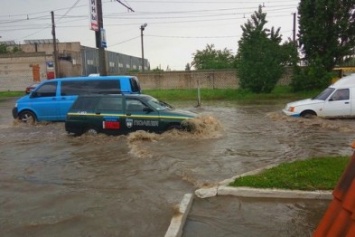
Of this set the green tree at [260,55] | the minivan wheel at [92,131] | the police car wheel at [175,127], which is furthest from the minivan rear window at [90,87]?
the green tree at [260,55]

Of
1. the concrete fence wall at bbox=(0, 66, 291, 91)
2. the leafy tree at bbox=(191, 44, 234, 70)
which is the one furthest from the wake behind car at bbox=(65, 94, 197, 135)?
the leafy tree at bbox=(191, 44, 234, 70)

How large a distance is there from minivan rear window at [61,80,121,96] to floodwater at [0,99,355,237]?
2.13 m

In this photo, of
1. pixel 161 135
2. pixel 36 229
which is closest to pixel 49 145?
pixel 161 135

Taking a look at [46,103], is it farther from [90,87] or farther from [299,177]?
[299,177]

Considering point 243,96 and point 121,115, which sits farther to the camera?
point 243,96

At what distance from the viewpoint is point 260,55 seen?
27.8 metres

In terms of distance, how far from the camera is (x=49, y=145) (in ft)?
38.5

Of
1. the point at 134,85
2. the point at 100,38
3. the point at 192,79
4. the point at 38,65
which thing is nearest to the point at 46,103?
the point at 134,85

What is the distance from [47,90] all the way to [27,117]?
1.45 m

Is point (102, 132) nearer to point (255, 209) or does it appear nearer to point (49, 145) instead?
point (49, 145)

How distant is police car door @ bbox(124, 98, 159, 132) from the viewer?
11.5m

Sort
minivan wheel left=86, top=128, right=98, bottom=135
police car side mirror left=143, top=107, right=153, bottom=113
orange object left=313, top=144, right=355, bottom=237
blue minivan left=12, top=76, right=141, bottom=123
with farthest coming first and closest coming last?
blue minivan left=12, top=76, right=141, bottom=123, minivan wheel left=86, top=128, right=98, bottom=135, police car side mirror left=143, top=107, right=153, bottom=113, orange object left=313, top=144, right=355, bottom=237

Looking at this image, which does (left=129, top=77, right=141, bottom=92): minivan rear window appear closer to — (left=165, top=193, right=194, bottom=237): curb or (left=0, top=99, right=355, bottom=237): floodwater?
(left=0, top=99, right=355, bottom=237): floodwater

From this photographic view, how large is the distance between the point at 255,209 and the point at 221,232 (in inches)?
34.9
